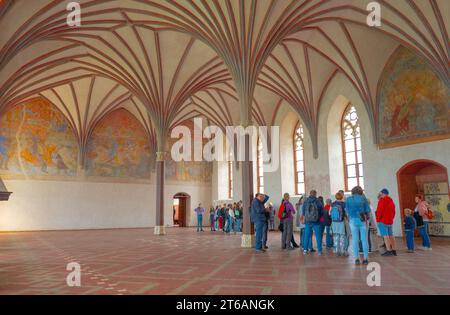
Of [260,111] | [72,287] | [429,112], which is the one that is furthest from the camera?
[260,111]

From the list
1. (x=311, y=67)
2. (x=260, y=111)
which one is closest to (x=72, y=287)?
(x=311, y=67)

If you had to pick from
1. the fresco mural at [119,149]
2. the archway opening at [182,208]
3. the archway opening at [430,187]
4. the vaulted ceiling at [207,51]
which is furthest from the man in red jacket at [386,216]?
the archway opening at [182,208]

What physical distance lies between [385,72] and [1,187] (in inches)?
645

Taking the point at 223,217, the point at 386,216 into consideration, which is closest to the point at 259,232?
the point at 386,216

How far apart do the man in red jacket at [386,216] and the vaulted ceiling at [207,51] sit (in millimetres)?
5650

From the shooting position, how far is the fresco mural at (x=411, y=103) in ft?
46.5

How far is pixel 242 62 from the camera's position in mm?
12547

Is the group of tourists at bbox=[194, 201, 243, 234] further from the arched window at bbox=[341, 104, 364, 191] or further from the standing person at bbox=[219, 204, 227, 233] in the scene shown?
the arched window at bbox=[341, 104, 364, 191]

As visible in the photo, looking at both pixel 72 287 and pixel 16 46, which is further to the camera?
pixel 16 46

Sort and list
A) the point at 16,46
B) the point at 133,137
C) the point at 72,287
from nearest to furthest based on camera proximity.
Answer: the point at 72,287, the point at 16,46, the point at 133,137

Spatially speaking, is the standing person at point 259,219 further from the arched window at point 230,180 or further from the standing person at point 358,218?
the arched window at point 230,180

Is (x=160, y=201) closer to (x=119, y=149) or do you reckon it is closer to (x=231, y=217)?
(x=231, y=217)

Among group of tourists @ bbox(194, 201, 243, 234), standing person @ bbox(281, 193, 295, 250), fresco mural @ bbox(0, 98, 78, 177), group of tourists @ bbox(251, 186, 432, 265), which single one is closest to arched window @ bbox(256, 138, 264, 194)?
group of tourists @ bbox(194, 201, 243, 234)

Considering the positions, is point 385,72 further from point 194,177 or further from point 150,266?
point 194,177
